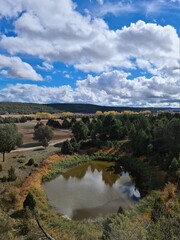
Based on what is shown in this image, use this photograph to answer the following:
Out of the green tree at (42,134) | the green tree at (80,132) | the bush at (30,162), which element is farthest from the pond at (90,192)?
the green tree at (42,134)

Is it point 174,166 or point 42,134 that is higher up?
point 42,134

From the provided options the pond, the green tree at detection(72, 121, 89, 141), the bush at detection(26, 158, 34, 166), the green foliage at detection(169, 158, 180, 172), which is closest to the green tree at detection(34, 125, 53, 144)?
→ the green tree at detection(72, 121, 89, 141)

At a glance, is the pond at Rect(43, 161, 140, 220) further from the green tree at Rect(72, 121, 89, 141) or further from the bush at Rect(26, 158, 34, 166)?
the green tree at Rect(72, 121, 89, 141)

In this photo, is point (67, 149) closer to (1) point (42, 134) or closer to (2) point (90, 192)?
(1) point (42, 134)

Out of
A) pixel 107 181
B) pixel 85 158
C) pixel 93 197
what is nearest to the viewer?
pixel 93 197

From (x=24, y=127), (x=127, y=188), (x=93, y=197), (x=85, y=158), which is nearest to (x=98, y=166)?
(x=85, y=158)

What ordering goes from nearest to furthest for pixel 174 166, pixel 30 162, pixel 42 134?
pixel 174 166 → pixel 30 162 → pixel 42 134

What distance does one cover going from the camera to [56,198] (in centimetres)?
3675

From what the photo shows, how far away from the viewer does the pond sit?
33.4 meters

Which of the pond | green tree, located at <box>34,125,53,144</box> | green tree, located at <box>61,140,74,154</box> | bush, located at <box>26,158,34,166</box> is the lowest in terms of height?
the pond

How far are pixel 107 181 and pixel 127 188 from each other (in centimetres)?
496

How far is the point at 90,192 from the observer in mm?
40125

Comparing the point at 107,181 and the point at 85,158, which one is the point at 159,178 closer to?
the point at 107,181

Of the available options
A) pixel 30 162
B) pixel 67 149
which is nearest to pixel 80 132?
pixel 67 149
